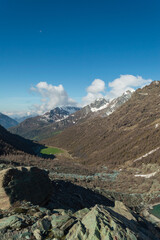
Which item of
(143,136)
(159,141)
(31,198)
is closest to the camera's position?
(31,198)

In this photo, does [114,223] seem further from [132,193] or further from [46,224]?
[132,193]

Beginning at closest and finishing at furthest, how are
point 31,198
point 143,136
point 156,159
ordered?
point 31,198
point 156,159
point 143,136

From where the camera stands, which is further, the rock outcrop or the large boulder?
the large boulder

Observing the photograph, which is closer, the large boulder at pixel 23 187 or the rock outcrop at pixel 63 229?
the rock outcrop at pixel 63 229

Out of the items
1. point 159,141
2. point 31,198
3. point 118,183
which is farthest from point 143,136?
point 31,198

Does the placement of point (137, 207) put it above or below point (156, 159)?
below

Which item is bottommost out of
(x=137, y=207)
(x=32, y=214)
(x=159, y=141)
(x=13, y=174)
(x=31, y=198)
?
(x=137, y=207)

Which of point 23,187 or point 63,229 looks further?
point 23,187

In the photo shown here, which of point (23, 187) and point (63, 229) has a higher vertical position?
point (63, 229)
